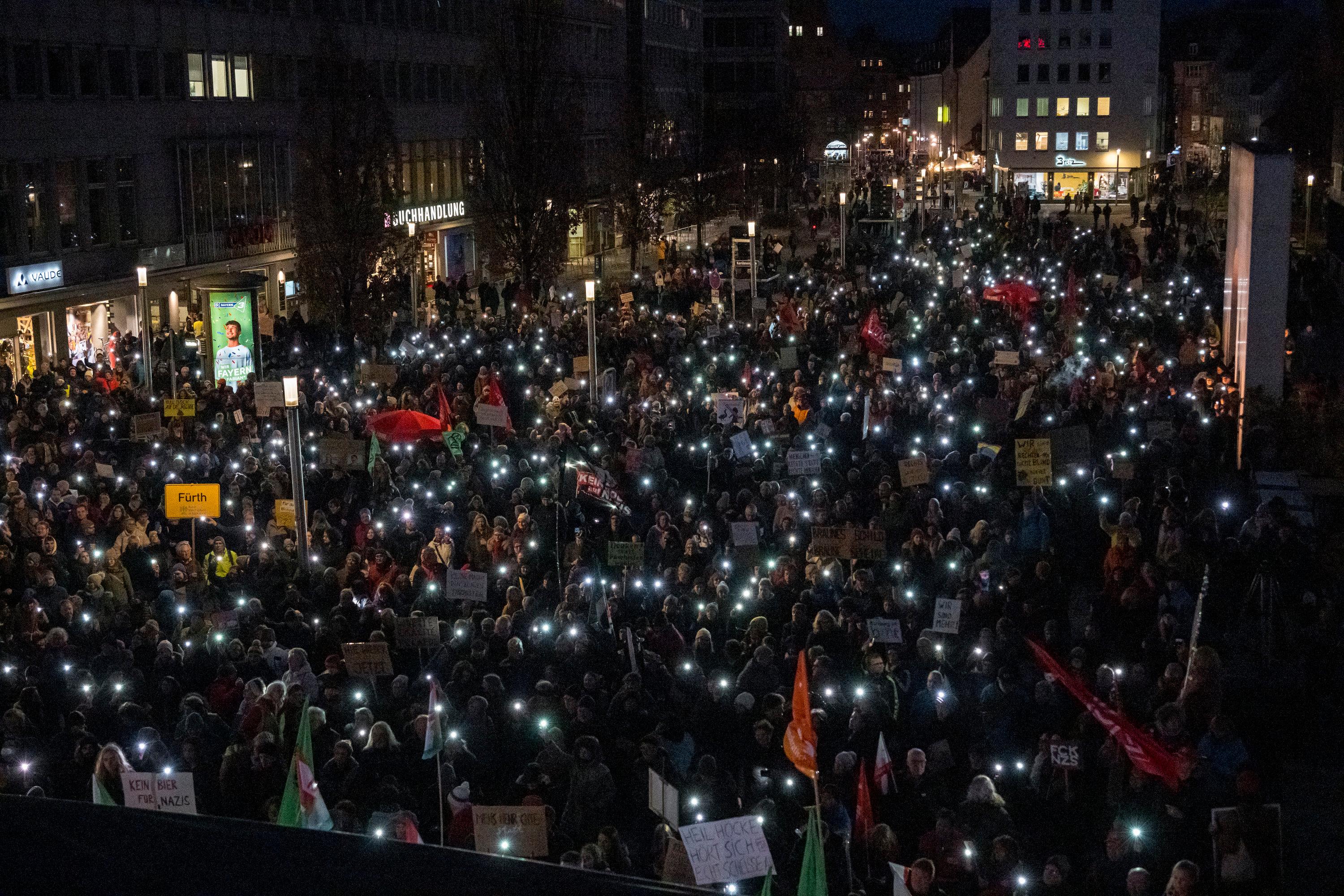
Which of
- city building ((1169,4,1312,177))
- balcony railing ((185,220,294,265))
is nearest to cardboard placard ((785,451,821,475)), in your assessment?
balcony railing ((185,220,294,265))

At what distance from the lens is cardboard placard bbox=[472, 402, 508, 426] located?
1952 centimetres

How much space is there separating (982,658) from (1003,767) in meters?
1.37

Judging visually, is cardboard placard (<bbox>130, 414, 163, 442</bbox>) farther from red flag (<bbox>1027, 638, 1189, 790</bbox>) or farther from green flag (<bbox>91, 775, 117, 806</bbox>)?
red flag (<bbox>1027, 638, 1189, 790</bbox>)

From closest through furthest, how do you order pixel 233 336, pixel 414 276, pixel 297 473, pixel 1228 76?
pixel 297 473 → pixel 233 336 → pixel 414 276 → pixel 1228 76

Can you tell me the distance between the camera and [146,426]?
1888cm

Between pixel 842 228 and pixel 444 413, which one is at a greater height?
pixel 842 228

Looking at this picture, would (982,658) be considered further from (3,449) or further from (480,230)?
(480,230)

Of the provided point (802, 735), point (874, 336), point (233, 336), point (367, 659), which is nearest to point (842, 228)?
point (874, 336)

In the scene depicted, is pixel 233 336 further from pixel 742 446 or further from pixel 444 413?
pixel 742 446

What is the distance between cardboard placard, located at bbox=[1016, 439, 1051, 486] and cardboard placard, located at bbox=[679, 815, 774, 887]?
7886mm

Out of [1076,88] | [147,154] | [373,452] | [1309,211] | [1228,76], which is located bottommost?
[373,452]

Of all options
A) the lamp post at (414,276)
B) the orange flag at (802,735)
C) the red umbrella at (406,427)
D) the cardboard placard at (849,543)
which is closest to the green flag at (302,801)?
the orange flag at (802,735)

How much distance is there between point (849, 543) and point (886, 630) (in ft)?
6.24

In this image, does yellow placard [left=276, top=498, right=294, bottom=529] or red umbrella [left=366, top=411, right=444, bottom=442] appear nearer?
yellow placard [left=276, top=498, right=294, bottom=529]
